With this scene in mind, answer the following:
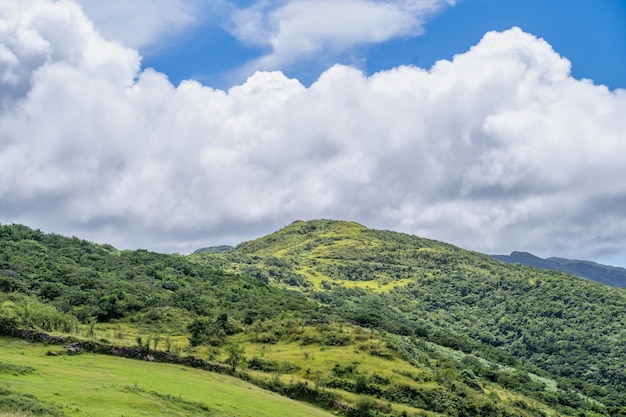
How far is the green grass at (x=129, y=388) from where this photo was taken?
3409 cm

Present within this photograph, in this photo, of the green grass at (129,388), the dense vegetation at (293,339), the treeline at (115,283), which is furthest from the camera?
the treeline at (115,283)

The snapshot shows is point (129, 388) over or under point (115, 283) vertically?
under

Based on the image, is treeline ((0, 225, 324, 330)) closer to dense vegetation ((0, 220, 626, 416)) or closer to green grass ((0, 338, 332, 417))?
dense vegetation ((0, 220, 626, 416))

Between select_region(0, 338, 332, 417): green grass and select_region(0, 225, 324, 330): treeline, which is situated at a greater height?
select_region(0, 225, 324, 330): treeline

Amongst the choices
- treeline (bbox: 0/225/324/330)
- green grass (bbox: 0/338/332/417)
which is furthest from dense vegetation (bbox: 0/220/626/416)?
green grass (bbox: 0/338/332/417)

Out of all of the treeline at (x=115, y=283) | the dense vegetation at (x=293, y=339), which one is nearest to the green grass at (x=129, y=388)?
the dense vegetation at (x=293, y=339)

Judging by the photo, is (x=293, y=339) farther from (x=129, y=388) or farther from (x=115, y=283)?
(x=115, y=283)

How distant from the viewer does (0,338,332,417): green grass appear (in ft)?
112

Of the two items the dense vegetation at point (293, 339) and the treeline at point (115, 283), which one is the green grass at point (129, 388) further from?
the treeline at point (115, 283)

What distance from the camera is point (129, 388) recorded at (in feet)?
131

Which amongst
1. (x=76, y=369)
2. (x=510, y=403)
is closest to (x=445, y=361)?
(x=510, y=403)

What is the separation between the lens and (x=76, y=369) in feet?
150

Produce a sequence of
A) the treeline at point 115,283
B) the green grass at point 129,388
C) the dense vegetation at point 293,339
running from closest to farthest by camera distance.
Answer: the green grass at point 129,388, the dense vegetation at point 293,339, the treeline at point 115,283

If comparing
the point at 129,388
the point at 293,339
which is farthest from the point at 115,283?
the point at 129,388
